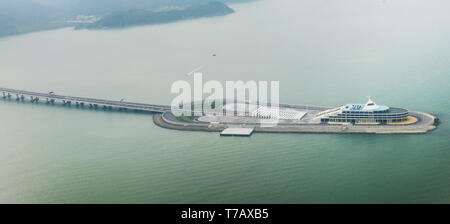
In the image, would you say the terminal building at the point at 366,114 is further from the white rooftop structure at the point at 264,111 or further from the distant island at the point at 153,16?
the distant island at the point at 153,16

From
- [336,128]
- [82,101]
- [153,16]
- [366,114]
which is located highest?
[153,16]

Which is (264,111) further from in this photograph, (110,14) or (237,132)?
(110,14)

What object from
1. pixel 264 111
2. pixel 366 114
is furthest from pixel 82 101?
pixel 366 114

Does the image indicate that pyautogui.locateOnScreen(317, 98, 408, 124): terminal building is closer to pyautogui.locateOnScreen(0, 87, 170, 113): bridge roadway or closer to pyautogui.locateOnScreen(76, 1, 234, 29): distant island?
pyautogui.locateOnScreen(0, 87, 170, 113): bridge roadway

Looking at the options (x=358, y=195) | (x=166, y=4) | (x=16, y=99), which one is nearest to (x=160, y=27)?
(x=166, y=4)

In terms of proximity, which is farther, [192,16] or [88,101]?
[192,16]

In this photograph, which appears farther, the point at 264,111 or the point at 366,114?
the point at 264,111

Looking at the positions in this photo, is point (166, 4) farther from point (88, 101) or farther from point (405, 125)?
point (405, 125)
